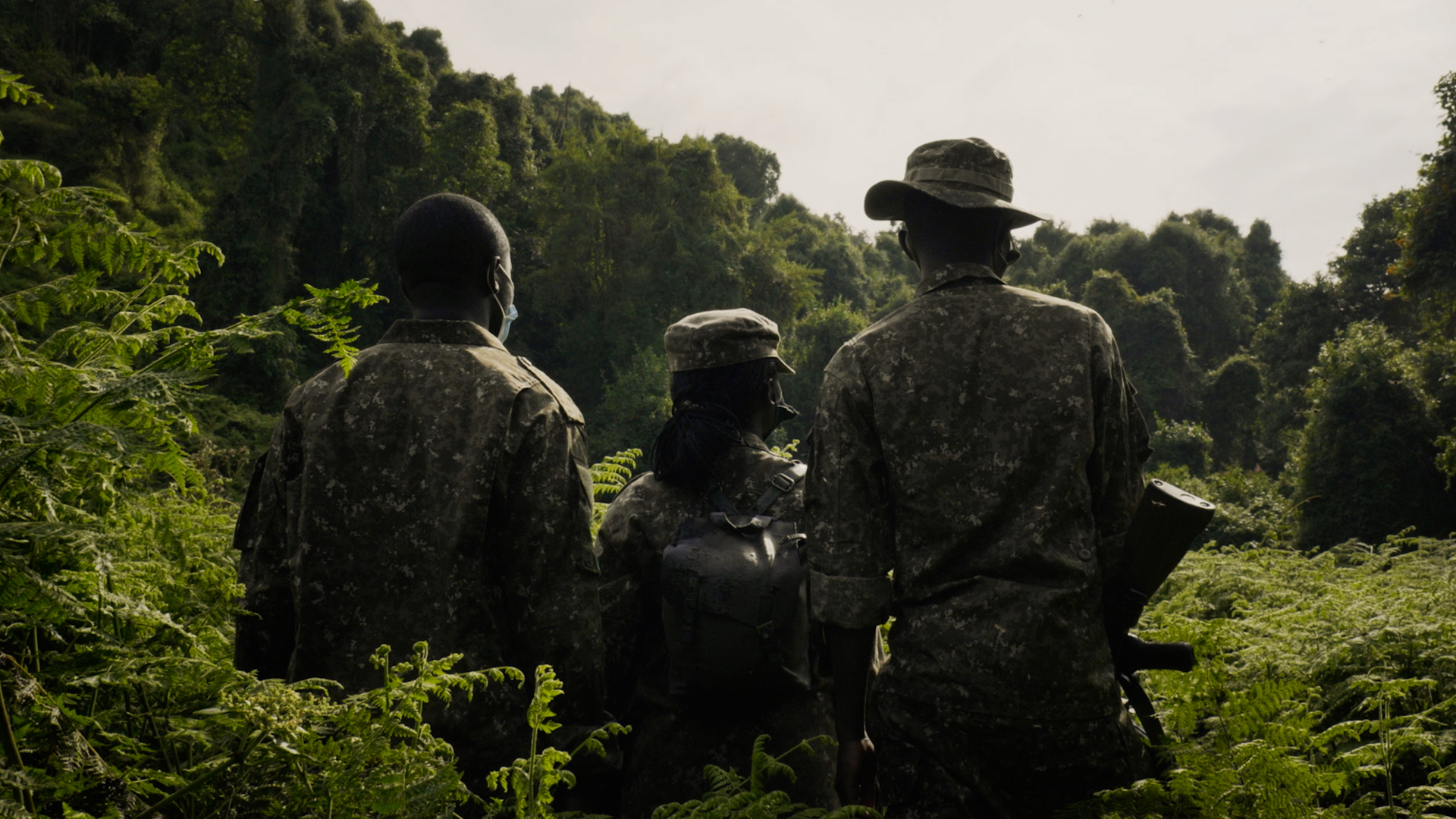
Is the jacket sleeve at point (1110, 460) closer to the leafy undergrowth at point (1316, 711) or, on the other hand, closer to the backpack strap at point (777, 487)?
the leafy undergrowth at point (1316, 711)

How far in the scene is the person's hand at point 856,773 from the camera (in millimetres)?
2525

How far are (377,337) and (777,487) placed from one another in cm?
2740

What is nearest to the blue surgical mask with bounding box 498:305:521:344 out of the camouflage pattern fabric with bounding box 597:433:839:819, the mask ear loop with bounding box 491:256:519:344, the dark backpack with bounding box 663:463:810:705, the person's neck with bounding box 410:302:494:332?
the mask ear loop with bounding box 491:256:519:344

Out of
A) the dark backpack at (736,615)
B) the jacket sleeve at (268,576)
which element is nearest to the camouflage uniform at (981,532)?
the dark backpack at (736,615)

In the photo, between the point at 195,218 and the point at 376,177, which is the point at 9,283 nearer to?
the point at 195,218

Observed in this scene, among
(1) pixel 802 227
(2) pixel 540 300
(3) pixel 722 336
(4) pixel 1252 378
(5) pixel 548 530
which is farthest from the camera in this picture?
(1) pixel 802 227

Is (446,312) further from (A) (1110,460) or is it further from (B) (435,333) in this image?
(A) (1110,460)

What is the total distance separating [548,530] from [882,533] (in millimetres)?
905

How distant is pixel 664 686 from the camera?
2.91 m

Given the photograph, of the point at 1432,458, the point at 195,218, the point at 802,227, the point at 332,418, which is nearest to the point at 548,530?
the point at 332,418

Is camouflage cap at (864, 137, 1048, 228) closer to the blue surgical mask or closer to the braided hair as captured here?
the braided hair

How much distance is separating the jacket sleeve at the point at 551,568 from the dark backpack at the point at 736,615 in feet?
0.92

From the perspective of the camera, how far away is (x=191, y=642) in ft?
5.94

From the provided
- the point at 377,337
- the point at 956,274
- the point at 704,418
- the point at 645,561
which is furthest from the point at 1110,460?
the point at 377,337
